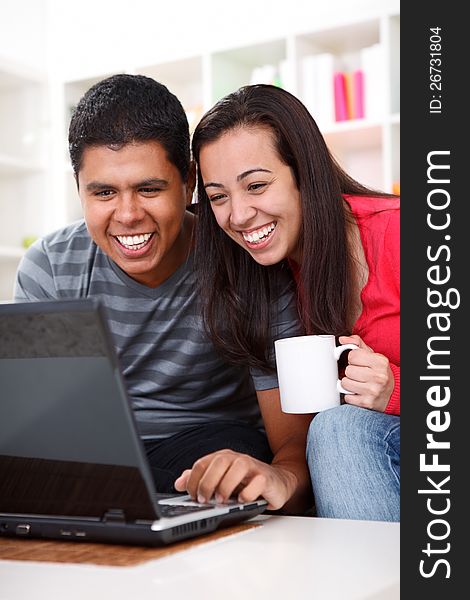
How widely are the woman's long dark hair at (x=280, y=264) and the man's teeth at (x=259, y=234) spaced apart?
6cm

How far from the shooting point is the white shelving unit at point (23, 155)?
167 inches

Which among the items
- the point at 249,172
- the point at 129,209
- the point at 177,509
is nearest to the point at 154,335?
the point at 129,209

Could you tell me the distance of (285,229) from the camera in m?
1.50

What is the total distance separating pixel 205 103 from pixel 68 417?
317 cm

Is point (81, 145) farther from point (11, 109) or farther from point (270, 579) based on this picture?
point (11, 109)

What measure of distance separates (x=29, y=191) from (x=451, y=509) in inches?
149

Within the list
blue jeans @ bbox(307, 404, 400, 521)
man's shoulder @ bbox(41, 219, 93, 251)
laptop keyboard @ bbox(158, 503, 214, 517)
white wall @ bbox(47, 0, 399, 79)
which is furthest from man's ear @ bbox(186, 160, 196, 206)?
white wall @ bbox(47, 0, 399, 79)

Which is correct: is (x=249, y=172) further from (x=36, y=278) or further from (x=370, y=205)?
(x=36, y=278)

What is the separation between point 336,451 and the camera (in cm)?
120

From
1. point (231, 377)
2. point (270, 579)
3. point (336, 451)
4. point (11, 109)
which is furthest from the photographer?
point (11, 109)

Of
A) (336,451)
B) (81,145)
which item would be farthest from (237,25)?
(336,451)

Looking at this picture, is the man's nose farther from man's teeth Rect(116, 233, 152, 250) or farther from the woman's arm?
the woman's arm

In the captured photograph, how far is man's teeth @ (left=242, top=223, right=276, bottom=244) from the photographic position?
4.89 ft

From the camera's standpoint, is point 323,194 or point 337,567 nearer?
point 337,567
